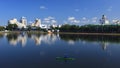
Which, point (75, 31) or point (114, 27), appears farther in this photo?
point (75, 31)

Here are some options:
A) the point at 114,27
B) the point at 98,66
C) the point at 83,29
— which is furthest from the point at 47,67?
the point at 83,29

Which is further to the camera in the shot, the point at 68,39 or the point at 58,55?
the point at 68,39

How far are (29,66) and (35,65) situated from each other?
588mm

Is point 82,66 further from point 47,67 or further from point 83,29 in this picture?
point 83,29

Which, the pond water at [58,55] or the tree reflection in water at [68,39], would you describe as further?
the tree reflection in water at [68,39]

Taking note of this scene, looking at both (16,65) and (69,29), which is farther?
(69,29)

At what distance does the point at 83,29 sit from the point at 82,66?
85.0 m

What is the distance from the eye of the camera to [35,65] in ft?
61.0

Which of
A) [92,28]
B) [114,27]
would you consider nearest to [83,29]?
[92,28]

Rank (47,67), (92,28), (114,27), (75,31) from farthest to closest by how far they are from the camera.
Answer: (75,31), (92,28), (114,27), (47,67)

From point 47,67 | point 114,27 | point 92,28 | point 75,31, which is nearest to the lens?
point 47,67

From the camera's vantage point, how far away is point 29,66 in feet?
59.7

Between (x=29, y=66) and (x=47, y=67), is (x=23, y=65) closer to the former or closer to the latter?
(x=29, y=66)

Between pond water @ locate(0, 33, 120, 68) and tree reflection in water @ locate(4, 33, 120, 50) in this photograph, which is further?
tree reflection in water @ locate(4, 33, 120, 50)
